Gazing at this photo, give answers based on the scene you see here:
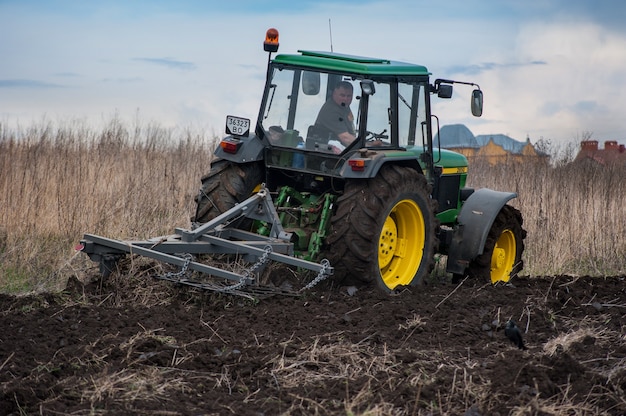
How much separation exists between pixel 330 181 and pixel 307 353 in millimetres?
2762

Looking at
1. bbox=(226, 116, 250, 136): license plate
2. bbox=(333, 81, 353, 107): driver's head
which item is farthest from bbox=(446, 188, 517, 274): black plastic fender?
bbox=(226, 116, 250, 136): license plate

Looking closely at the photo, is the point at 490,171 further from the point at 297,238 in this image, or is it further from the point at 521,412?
the point at 521,412

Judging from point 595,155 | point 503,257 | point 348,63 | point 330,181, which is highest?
point 348,63

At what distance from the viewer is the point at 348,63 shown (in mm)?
7949

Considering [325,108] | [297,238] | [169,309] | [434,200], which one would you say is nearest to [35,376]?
[169,309]

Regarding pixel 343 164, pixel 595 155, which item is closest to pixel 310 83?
pixel 343 164

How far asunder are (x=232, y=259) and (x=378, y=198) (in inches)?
53.1

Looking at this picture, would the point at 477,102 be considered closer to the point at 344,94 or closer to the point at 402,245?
the point at 344,94

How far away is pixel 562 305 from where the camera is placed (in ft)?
25.3

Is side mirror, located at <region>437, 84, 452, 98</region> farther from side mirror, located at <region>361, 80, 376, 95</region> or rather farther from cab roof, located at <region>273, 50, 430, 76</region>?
side mirror, located at <region>361, 80, 376, 95</region>

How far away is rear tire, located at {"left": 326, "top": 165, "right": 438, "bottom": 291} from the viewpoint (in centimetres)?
754

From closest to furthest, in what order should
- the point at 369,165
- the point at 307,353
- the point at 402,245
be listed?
the point at 307,353 < the point at 369,165 < the point at 402,245

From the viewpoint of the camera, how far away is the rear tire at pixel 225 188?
26.2 feet

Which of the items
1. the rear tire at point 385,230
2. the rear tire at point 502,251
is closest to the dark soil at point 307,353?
the rear tire at point 385,230
